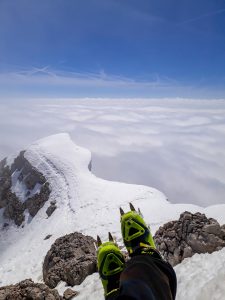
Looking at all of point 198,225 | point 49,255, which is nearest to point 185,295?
point 198,225

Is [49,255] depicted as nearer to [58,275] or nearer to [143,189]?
[58,275]

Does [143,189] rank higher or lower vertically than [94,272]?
lower

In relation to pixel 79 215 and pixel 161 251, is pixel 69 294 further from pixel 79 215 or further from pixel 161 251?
pixel 79 215

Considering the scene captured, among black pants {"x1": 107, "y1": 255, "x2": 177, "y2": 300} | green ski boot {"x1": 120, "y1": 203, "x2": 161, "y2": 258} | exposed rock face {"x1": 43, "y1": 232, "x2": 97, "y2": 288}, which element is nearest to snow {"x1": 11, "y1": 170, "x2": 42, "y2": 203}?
exposed rock face {"x1": 43, "y1": 232, "x2": 97, "y2": 288}

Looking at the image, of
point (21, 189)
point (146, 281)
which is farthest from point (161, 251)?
point (21, 189)

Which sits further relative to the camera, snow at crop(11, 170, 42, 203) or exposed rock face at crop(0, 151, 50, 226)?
snow at crop(11, 170, 42, 203)

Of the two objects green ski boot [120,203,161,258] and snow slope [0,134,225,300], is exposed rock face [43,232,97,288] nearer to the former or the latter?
snow slope [0,134,225,300]

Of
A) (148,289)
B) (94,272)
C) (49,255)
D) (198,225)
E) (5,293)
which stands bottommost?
(49,255)
